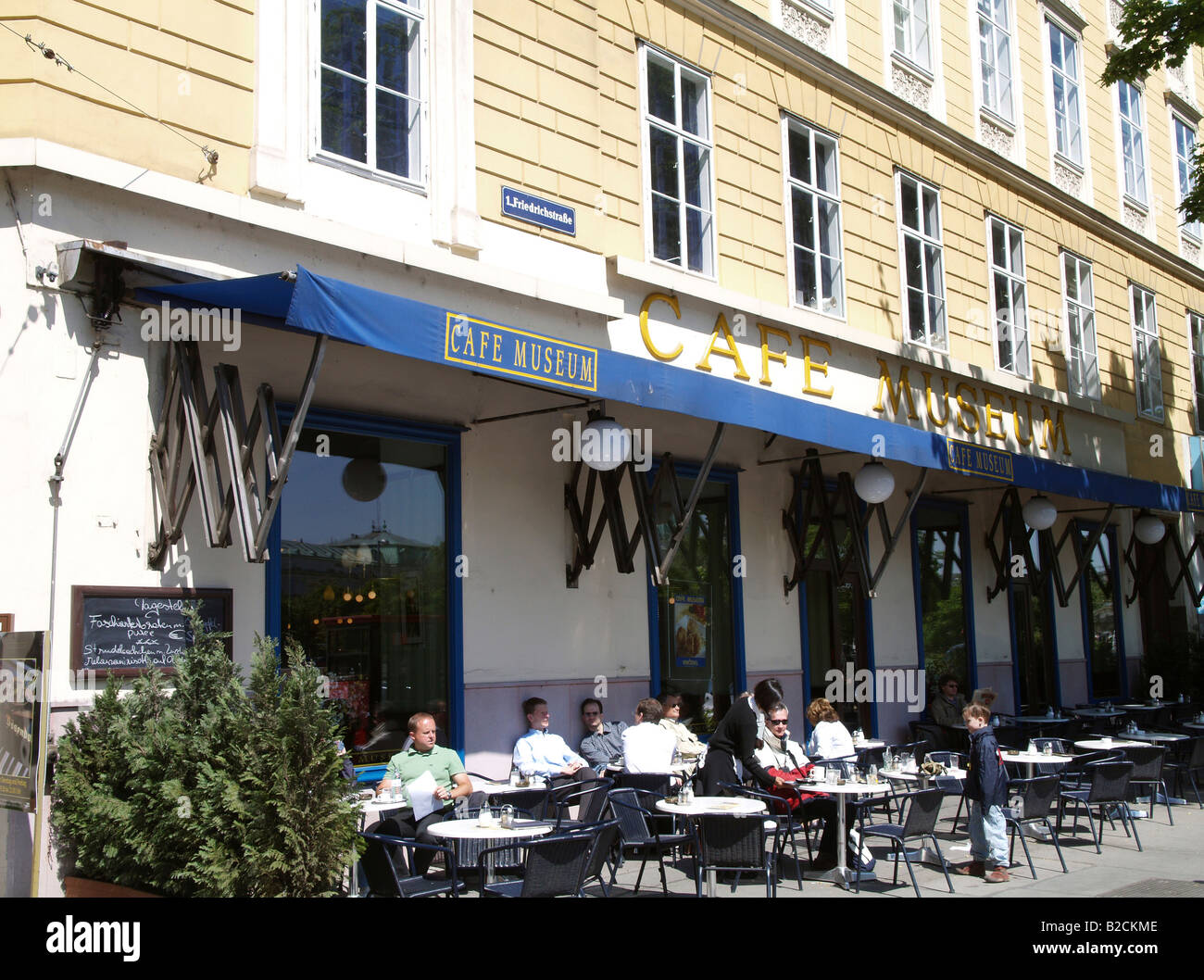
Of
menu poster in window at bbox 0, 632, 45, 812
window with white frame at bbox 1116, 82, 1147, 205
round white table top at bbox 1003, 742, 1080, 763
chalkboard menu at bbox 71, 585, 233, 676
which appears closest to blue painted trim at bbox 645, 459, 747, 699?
round white table top at bbox 1003, 742, 1080, 763

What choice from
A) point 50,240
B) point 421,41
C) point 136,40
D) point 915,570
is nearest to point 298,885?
point 50,240

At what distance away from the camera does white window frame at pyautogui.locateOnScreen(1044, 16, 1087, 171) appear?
19.6 m

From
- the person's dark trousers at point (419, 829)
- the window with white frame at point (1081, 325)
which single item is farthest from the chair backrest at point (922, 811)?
the window with white frame at point (1081, 325)

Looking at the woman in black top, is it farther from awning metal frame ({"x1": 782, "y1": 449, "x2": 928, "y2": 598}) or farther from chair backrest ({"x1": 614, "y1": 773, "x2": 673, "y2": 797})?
awning metal frame ({"x1": 782, "y1": 449, "x2": 928, "y2": 598})

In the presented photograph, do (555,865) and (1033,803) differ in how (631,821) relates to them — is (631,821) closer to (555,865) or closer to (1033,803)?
(555,865)

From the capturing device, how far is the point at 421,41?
9.62 m

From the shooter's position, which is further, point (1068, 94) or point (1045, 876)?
point (1068, 94)

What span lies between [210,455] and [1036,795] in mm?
6755

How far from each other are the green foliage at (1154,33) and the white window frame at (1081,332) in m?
3.63

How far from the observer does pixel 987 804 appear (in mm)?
8930

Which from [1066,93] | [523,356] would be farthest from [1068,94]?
[523,356]

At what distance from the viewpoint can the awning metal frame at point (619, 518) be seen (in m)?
10.7

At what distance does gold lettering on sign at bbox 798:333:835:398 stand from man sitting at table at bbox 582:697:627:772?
4467mm

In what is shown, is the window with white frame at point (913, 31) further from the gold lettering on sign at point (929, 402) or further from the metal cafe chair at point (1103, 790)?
the metal cafe chair at point (1103, 790)
